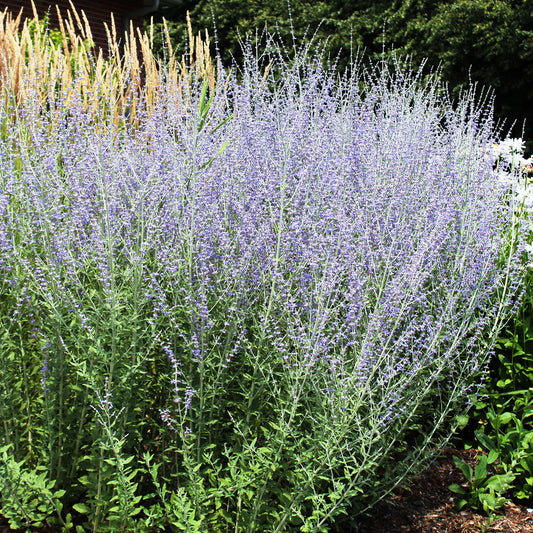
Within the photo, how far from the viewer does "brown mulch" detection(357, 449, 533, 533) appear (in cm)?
315

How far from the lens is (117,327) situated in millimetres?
2480

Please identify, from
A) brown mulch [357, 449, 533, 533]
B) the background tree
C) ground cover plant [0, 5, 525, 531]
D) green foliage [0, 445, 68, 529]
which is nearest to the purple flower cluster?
ground cover plant [0, 5, 525, 531]

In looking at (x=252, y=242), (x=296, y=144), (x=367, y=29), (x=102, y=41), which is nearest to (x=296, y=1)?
(x=367, y=29)

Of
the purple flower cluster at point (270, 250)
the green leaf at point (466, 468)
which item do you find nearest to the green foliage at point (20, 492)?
the purple flower cluster at point (270, 250)

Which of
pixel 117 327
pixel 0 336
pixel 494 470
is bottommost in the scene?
pixel 494 470

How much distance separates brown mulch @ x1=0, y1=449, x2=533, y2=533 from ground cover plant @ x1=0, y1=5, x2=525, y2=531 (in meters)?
0.18

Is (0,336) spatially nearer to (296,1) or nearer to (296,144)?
(296,144)

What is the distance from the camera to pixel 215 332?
2.82 metres

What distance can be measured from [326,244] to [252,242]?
1.18ft

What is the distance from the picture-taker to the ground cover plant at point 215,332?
2432 mm

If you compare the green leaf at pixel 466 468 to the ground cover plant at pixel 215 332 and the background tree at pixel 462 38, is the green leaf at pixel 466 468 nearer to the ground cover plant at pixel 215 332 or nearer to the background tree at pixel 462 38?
the ground cover plant at pixel 215 332

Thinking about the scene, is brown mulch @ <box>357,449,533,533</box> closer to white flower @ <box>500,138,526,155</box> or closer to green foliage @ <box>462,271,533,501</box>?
green foliage @ <box>462,271,533,501</box>

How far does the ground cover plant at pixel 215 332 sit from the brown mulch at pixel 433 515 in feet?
0.58

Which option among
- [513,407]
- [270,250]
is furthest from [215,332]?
[513,407]
